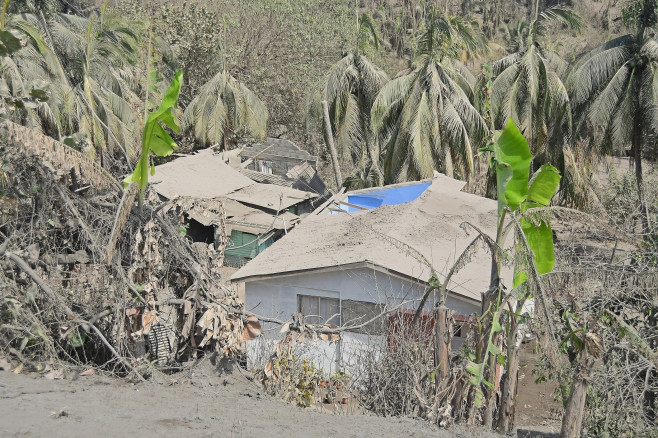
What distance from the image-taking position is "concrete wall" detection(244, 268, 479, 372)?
10.9 meters

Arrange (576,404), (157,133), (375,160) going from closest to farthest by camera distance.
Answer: (576,404), (157,133), (375,160)

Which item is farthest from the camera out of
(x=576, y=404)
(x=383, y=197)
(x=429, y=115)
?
(x=429, y=115)

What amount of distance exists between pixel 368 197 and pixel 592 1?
45.9m

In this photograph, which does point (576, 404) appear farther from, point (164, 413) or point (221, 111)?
point (221, 111)

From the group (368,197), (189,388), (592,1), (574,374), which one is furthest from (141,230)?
(592,1)

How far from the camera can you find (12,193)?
8242 millimetres

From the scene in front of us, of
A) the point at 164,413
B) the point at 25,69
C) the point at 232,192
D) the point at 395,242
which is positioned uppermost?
the point at 25,69

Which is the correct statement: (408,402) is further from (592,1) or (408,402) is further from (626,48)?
(592,1)

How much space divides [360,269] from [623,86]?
12.2 metres

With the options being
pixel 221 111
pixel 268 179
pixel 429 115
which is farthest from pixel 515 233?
pixel 221 111

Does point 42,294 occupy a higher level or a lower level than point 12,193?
lower

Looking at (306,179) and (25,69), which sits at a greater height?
(25,69)

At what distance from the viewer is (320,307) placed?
12109 mm

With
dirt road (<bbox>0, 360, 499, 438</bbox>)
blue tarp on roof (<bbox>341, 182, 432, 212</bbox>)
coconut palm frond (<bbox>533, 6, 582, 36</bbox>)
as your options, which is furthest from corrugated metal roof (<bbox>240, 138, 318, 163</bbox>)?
dirt road (<bbox>0, 360, 499, 438</bbox>)
